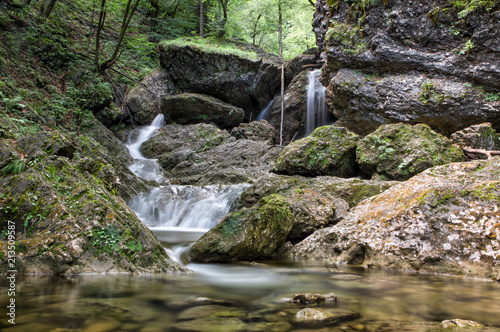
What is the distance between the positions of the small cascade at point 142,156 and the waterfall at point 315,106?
348 inches

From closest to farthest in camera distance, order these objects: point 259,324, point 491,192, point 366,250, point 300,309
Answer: point 259,324 → point 300,309 → point 491,192 → point 366,250

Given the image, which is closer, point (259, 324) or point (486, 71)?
point (259, 324)

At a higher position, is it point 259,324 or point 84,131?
point 84,131

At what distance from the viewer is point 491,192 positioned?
4652 millimetres

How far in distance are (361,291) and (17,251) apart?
3934mm

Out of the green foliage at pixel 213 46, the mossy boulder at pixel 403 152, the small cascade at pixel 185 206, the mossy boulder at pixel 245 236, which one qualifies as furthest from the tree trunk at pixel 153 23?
the mossy boulder at pixel 245 236

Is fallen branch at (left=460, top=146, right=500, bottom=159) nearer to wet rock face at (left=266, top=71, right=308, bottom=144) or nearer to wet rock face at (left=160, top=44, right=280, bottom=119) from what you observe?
wet rock face at (left=266, top=71, right=308, bottom=144)

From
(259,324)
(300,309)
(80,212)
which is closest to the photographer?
(259,324)

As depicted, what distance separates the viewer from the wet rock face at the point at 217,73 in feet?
64.9

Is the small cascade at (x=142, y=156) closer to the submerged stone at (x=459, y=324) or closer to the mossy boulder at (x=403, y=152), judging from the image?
the mossy boulder at (x=403, y=152)

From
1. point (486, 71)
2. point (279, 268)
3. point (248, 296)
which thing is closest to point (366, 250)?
point (279, 268)

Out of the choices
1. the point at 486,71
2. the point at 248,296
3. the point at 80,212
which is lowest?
the point at 248,296

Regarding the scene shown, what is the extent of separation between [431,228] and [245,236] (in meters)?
2.88

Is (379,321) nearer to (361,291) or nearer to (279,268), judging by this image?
(361,291)
